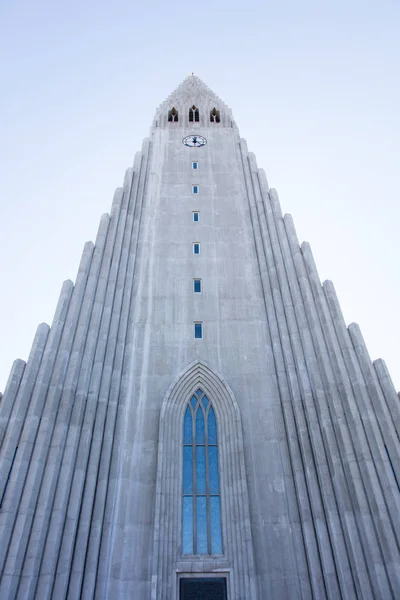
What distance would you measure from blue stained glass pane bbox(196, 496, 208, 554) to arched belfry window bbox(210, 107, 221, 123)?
101 ft

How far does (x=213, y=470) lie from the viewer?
851 inches

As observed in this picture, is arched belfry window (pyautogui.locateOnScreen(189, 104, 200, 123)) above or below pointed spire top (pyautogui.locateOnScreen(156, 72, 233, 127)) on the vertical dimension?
below

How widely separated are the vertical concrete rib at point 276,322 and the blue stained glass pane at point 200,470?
11.4 ft

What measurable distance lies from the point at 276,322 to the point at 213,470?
8.28 metres

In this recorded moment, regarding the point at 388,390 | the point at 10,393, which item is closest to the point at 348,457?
the point at 388,390

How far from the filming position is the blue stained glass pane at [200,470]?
21094mm

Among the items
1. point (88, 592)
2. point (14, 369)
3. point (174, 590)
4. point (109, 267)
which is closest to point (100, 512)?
point (88, 592)

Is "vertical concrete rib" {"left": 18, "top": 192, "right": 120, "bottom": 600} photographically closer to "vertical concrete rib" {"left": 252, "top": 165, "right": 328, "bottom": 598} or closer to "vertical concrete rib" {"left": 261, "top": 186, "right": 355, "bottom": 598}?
"vertical concrete rib" {"left": 252, "top": 165, "right": 328, "bottom": 598}

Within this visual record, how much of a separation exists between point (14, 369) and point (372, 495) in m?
15.6

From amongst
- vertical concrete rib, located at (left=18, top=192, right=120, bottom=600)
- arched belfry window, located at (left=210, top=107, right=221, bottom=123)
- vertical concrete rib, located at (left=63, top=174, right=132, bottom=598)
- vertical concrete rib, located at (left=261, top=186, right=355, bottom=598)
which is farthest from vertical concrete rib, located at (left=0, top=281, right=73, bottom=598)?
arched belfry window, located at (left=210, top=107, right=221, bottom=123)

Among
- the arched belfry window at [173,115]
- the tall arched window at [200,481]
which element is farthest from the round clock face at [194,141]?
the tall arched window at [200,481]

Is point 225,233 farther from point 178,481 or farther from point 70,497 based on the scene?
point 70,497

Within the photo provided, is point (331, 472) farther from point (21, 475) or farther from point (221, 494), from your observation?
point (21, 475)

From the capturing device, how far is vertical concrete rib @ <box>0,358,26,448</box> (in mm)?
19786
